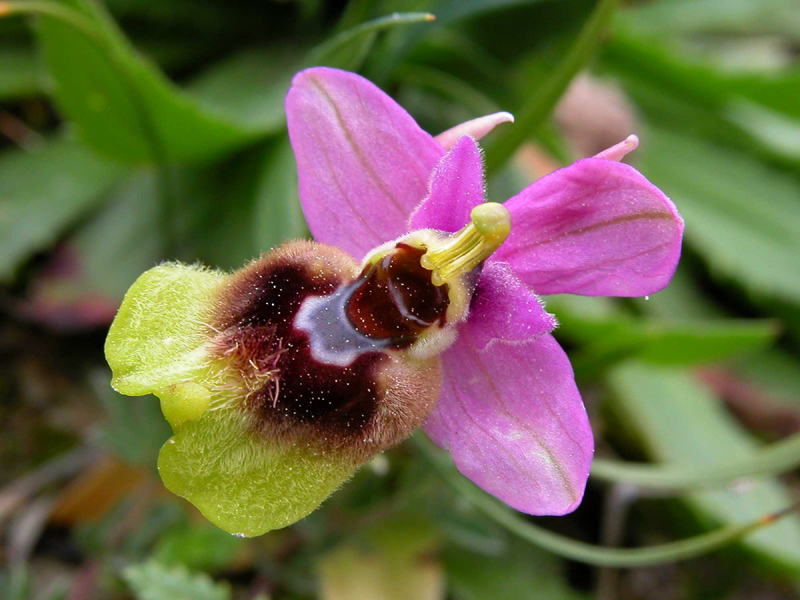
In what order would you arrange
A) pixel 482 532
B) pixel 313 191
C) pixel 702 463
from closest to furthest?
pixel 313 191, pixel 482 532, pixel 702 463

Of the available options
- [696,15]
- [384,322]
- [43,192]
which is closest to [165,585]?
[384,322]

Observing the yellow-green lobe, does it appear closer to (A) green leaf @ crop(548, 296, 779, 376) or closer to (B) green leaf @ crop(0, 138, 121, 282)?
(A) green leaf @ crop(548, 296, 779, 376)

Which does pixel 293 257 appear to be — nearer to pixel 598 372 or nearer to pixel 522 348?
pixel 522 348

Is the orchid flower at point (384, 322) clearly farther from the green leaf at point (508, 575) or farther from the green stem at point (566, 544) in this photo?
the green leaf at point (508, 575)

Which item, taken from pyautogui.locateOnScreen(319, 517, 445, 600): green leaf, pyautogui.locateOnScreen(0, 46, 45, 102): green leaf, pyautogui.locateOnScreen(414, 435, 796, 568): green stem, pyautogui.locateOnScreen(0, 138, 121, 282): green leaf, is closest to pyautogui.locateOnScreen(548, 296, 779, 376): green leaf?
pyautogui.locateOnScreen(414, 435, 796, 568): green stem

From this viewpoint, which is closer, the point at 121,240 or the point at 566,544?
the point at 566,544

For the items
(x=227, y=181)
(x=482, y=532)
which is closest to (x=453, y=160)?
(x=482, y=532)

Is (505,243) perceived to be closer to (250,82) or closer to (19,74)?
(250,82)
